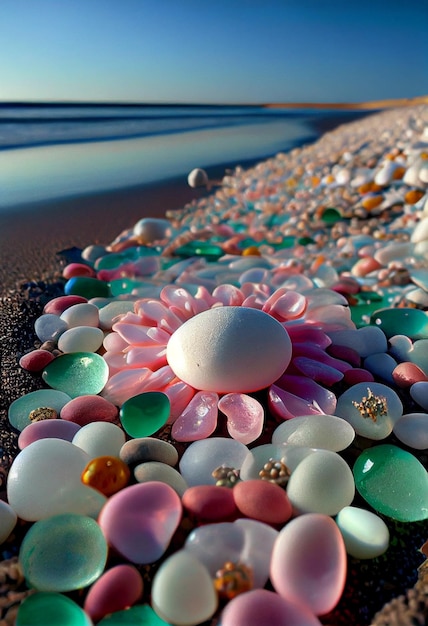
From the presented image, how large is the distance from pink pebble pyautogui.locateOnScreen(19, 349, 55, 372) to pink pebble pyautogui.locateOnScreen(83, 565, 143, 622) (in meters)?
0.38

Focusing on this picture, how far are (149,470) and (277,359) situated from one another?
8.4 inches

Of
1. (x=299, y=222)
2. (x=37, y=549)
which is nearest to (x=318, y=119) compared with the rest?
(x=299, y=222)

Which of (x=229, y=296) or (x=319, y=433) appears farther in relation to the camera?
(x=229, y=296)

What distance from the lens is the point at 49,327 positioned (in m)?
0.86

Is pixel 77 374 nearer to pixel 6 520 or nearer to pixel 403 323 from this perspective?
pixel 6 520

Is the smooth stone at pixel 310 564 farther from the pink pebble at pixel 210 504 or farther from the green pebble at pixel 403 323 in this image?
the green pebble at pixel 403 323

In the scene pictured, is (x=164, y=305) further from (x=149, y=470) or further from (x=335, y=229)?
(x=335, y=229)

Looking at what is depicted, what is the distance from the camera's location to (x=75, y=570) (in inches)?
18.1

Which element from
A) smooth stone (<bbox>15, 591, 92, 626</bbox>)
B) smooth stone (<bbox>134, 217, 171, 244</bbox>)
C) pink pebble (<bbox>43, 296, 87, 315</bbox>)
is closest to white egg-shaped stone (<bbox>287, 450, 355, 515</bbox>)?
smooth stone (<bbox>15, 591, 92, 626</bbox>)

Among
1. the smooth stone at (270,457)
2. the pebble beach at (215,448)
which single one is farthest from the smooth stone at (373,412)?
the smooth stone at (270,457)

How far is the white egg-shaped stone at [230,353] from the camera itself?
651mm

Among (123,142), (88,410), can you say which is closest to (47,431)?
(88,410)

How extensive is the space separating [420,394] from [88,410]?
1.34 feet

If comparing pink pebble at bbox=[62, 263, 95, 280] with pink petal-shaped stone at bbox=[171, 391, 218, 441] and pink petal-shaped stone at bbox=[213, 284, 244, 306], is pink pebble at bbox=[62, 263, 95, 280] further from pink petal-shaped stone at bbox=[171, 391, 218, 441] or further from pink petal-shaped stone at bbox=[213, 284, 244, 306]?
pink petal-shaped stone at bbox=[171, 391, 218, 441]
